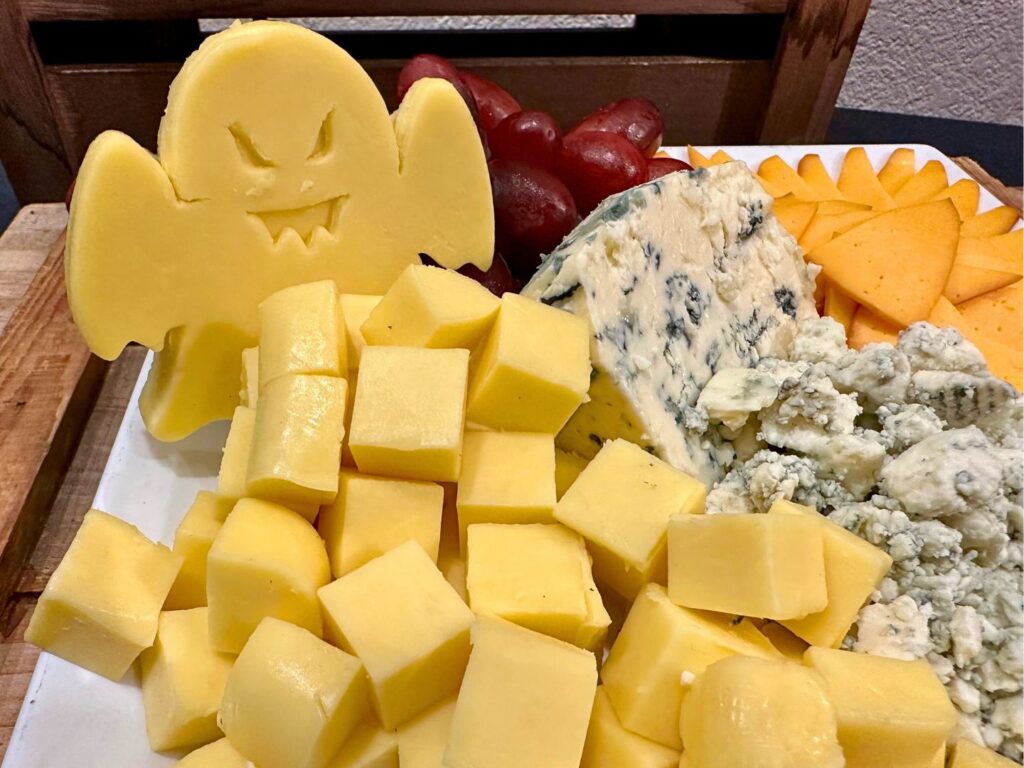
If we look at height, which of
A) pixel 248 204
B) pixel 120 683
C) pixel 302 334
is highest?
pixel 248 204

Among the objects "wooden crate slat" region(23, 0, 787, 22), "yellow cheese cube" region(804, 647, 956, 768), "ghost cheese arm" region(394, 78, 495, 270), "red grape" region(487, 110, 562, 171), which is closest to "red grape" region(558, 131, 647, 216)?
"red grape" region(487, 110, 562, 171)

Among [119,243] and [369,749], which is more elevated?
[119,243]

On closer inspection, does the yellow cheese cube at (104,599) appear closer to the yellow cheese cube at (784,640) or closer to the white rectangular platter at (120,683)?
the white rectangular platter at (120,683)

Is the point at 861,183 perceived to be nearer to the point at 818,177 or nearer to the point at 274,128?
the point at 818,177

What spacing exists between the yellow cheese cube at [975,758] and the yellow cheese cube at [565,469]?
1.74 ft

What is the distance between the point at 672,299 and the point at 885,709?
62 cm

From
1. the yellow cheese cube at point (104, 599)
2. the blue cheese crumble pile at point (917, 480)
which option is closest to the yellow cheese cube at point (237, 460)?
the yellow cheese cube at point (104, 599)

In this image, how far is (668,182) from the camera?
1198mm

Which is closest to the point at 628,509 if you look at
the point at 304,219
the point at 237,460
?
the point at 237,460

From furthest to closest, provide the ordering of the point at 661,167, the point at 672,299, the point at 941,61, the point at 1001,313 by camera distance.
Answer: the point at 941,61 → the point at 661,167 → the point at 1001,313 → the point at 672,299

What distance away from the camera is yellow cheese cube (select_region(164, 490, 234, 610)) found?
95 cm

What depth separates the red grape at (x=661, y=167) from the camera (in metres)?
1.52

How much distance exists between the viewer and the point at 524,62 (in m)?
2.09

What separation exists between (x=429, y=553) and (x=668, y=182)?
2.20 ft
